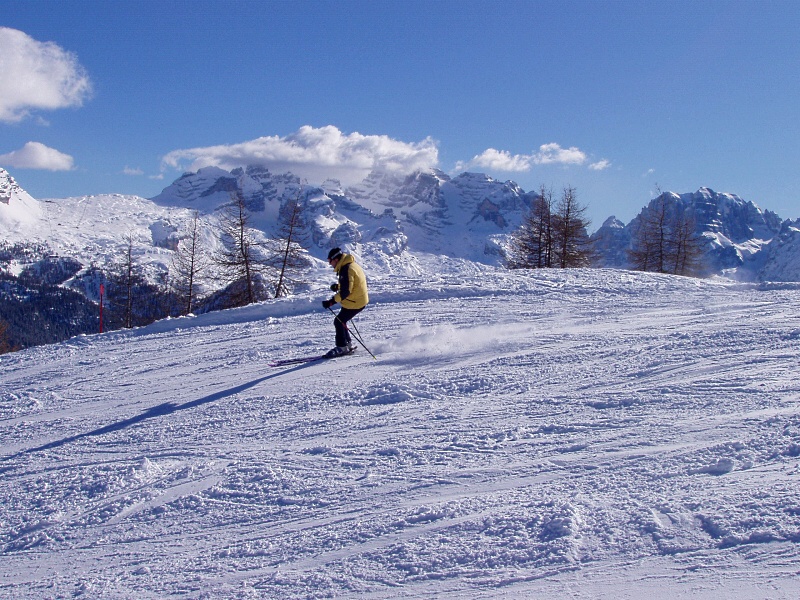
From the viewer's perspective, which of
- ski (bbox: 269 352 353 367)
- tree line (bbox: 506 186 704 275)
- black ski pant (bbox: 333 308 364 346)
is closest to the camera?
ski (bbox: 269 352 353 367)

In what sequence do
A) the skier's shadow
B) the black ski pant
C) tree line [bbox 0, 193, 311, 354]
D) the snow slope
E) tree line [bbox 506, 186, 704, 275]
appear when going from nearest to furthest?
the snow slope < the skier's shadow < the black ski pant < tree line [bbox 0, 193, 311, 354] < tree line [bbox 506, 186, 704, 275]

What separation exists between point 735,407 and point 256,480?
16.0 feet

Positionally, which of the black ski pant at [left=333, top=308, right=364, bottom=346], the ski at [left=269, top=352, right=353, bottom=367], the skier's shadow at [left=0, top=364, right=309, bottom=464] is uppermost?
the black ski pant at [left=333, top=308, right=364, bottom=346]

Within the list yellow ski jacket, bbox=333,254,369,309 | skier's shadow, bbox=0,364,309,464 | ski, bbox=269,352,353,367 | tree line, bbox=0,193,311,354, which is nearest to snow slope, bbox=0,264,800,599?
skier's shadow, bbox=0,364,309,464

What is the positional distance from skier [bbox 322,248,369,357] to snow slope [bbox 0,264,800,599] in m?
0.38

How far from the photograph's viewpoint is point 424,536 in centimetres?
405

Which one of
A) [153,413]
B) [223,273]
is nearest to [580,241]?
[223,273]

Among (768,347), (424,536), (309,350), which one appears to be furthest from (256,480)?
(768,347)

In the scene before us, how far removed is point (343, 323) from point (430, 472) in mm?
5370

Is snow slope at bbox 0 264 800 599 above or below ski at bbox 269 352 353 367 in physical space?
below

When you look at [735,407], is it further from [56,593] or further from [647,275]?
[647,275]

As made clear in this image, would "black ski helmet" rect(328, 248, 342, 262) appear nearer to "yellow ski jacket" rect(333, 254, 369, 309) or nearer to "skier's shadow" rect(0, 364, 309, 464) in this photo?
"yellow ski jacket" rect(333, 254, 369, 309)

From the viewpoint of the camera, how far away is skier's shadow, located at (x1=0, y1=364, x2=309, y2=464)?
6.80m

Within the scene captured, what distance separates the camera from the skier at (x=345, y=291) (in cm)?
972
